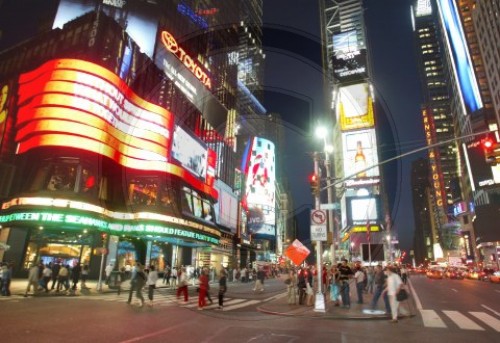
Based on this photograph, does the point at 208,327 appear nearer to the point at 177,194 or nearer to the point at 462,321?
the point at 462,321

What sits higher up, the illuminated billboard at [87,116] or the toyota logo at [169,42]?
the toyota logo at [169,42]

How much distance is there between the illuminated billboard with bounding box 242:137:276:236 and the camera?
8125 cm

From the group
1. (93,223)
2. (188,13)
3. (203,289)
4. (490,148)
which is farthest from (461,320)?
(188,13)

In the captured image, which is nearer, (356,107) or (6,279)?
(6,279)

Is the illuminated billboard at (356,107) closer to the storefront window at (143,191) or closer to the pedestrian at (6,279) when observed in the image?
the storefront window at (143,191)

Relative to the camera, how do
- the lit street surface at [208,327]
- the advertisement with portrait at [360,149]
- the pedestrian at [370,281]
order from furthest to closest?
the advertisement with portrait at [360,149] < the pedestrian at [370,281] < the lit street surface at [208,327]

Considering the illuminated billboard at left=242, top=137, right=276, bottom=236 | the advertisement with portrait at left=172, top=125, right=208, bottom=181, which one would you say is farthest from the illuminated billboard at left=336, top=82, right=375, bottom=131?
the advertisement with portrait at left=172, top=125, right=208, bottom=181

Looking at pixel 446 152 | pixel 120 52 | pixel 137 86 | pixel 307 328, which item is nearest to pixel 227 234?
pixel 137 86

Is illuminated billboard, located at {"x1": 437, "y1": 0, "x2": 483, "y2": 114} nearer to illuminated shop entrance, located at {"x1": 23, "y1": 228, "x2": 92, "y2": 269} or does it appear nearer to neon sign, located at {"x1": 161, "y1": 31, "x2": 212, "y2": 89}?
neon sign, located at {"x1": 161, "y1": 31, "x2": 212, "y2": 89}

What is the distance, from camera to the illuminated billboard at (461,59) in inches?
3137

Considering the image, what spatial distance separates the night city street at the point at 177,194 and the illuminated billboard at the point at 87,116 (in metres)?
0.17

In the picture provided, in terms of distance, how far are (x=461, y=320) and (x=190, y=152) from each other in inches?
1443

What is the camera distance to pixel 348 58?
121 metres

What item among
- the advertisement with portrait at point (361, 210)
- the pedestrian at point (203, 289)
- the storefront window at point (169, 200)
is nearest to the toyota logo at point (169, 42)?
the storefront window at point (169, 200)
